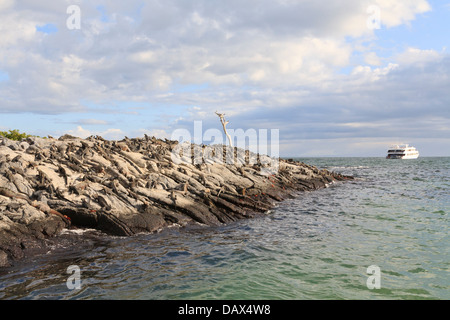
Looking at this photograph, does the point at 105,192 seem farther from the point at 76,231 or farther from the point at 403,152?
the point at 403,152

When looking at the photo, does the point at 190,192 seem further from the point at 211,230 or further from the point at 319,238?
the point at 319,238

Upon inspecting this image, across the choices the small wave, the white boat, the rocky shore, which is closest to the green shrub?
the rocky shore

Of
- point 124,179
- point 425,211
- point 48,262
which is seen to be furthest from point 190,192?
point 425,211

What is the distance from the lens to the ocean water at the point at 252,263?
952cm

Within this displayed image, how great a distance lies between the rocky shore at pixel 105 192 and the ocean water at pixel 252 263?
99 cm

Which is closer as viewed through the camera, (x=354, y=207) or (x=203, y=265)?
(x=203, y=265)

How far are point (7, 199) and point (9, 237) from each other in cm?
312

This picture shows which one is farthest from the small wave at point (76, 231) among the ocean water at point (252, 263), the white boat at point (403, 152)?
the white boat at point (403, 152)

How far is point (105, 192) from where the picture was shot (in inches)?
696

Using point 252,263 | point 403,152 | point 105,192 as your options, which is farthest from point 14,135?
point 403,152

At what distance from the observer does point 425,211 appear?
23.1 meters

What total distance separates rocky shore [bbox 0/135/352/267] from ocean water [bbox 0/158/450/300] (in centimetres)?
99

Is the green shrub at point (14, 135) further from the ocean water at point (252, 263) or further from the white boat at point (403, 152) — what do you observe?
the white boat at point (403, 152)

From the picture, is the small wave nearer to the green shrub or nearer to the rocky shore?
the rocky shore
